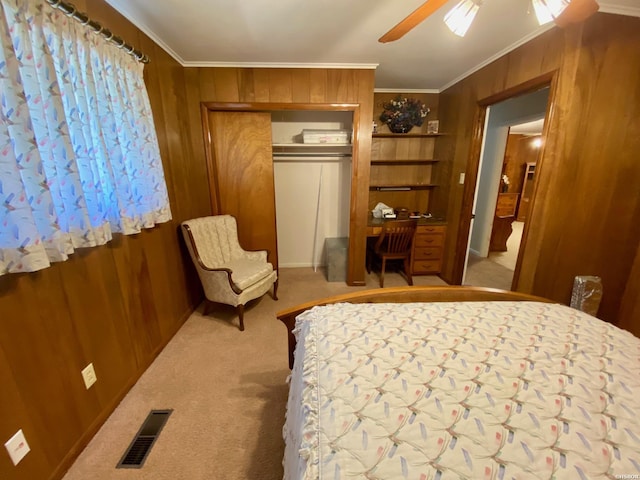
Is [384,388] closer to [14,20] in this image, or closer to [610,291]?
[14,20]

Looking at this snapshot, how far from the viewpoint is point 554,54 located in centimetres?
179

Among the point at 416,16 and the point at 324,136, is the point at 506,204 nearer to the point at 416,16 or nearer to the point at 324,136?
the point at 324,136

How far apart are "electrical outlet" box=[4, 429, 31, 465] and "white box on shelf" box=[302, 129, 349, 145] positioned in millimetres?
2988

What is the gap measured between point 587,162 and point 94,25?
128 inches

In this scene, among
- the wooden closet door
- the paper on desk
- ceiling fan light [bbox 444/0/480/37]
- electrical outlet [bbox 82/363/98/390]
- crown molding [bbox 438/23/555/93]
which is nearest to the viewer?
ceiling fan light [bbox 444/0/480/37]

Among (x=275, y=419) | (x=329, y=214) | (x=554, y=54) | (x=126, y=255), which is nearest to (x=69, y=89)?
(x=126, y=255)

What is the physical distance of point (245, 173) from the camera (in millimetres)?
2801

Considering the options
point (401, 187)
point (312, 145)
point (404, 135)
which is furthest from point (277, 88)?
point (401, 187)

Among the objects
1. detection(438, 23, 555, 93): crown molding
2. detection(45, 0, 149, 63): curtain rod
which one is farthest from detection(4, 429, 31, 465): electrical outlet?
detection(438, 23, 555, 93): crown molding

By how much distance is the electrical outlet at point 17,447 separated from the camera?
0.96 metres

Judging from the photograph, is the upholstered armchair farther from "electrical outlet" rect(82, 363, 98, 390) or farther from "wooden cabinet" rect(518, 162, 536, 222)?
"wooden cabinet" rect(518, 162, 536, 222)

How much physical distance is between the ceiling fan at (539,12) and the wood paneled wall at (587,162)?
0.96m

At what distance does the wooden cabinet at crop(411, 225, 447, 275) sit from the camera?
3139 mm

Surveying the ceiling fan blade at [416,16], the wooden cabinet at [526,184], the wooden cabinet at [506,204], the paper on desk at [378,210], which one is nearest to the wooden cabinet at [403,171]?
the paper on desk at [378,210]
